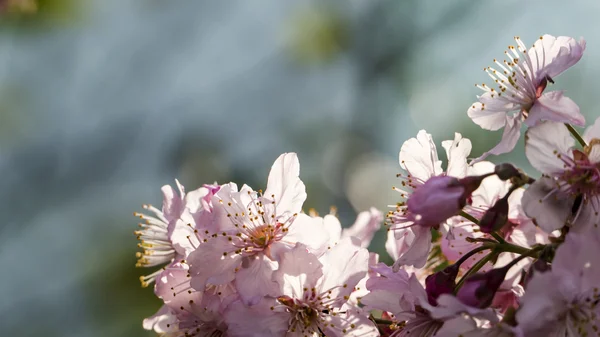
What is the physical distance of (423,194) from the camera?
2.63 feet

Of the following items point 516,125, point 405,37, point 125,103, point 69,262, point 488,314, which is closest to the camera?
point 488,314

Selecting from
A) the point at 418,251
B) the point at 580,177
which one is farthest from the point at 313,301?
the point at 580,177

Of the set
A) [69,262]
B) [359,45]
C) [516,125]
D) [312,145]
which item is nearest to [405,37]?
[359,45]

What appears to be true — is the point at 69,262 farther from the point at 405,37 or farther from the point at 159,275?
the point at 159,275

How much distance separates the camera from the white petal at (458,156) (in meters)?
0.88

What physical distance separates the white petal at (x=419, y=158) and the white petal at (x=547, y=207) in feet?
0.60

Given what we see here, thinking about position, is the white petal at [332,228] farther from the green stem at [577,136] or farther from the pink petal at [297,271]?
the green stem at [577,136]

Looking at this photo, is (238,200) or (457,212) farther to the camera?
(238,200)

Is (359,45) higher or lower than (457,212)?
higher

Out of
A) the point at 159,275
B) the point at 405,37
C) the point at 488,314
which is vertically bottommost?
the point at 488,314

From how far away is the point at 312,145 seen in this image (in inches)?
205

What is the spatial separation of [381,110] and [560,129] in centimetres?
451

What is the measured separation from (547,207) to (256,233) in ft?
1.32

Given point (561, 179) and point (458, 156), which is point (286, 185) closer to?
point (458, 156)
